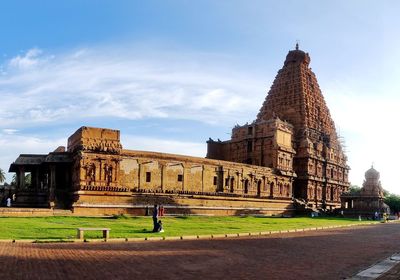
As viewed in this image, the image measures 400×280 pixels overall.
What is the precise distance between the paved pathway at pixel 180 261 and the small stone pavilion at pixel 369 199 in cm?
4543

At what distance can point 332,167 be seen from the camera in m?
79.5

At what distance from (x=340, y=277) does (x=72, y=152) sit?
36.7 m

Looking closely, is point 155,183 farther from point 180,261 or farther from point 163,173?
point 180,261

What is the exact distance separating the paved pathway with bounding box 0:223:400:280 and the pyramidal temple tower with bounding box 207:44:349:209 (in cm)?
4368

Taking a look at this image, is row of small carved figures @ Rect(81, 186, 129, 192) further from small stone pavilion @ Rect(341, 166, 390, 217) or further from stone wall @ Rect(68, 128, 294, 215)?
small stone pavilion @ Rect(341, 166, 390, 217)

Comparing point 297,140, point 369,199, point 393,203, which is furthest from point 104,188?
point 393,203

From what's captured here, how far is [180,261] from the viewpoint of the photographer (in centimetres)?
1525

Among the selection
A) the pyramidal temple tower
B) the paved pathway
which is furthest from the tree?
the paved pathway

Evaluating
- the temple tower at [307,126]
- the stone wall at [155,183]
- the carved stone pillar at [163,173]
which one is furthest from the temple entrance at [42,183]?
the temple tower at [307,126]

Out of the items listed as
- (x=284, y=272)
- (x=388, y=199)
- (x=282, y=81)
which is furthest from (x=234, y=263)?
(x=388, y=199)

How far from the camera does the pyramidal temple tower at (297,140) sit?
6519 centimetres

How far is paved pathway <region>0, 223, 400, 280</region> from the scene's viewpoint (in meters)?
12.5

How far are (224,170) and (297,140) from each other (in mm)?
22939

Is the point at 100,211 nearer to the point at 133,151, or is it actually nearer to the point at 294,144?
the point at 133,151
